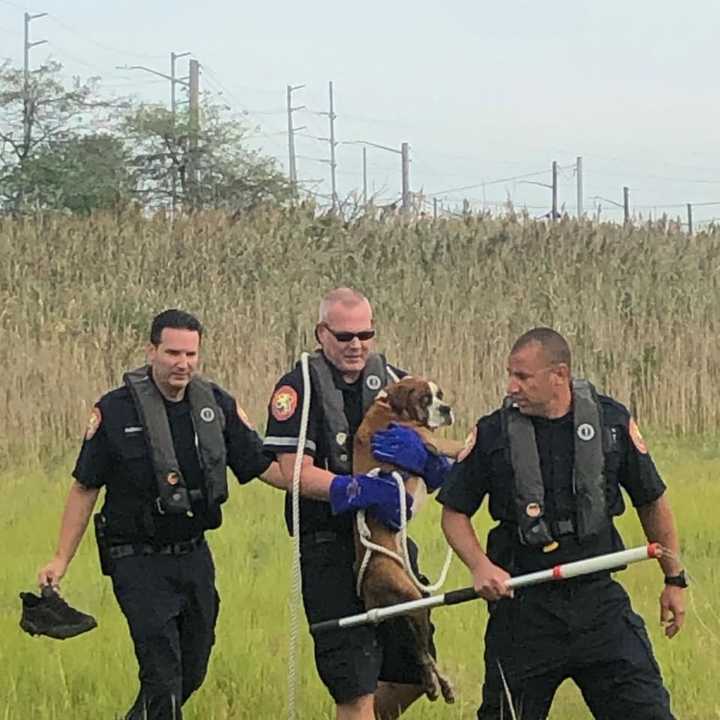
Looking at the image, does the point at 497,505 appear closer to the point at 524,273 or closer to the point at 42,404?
the point at 42,404

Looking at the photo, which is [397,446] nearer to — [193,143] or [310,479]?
[310,479]

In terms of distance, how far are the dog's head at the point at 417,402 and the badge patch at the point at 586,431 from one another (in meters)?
0.77

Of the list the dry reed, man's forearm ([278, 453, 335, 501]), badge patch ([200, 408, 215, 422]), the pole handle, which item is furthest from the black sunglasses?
the dry reed

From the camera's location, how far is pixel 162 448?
518 centimetres

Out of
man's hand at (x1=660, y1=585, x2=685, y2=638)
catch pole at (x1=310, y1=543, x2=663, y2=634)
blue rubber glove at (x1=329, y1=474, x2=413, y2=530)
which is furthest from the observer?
blue rubber glove at (x1=329, y1=474, x2=413, y2=530)

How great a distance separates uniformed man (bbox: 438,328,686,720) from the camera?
14.6ft

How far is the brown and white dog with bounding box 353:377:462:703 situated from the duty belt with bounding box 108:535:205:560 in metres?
0.69

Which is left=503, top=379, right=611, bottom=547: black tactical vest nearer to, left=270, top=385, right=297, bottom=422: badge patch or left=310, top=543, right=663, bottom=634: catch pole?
left=310, top=543, right=663, bottom=634: catch pole

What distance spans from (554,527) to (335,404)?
1091 millimetres

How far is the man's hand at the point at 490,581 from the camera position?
442 cm

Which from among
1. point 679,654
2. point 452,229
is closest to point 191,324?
point 679,654

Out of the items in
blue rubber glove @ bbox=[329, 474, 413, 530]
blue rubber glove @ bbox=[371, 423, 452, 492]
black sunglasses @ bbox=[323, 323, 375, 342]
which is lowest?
blue rubber glove @ bbox=[329, 474, 413, 530]

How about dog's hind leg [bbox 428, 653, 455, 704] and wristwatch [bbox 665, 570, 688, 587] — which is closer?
wristwatch [bbox 665, 570, 688, 587]

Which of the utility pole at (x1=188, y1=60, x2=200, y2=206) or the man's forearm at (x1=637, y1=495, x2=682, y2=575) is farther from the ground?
the utility pole at (x1=188, y1=60, x2=200, y2=206)
